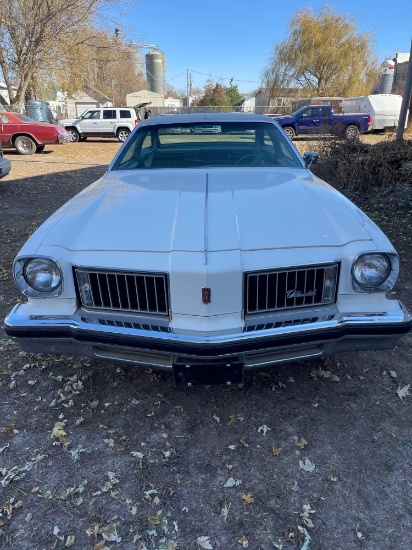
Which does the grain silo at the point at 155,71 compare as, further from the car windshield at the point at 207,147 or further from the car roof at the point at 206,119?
the car windshield at the point at 207,147

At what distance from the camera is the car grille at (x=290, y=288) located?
207cm

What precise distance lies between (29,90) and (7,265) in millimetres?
21308

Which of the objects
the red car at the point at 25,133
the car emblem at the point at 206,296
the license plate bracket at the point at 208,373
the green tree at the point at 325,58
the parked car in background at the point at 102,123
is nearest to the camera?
the car emblem at the point at 206,296

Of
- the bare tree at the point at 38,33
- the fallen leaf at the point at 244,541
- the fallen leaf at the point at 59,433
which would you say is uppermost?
the bare tree at the point at 38,33

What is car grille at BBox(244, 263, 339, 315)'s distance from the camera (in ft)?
6.78

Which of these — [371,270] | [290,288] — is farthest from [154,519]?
[371,270]

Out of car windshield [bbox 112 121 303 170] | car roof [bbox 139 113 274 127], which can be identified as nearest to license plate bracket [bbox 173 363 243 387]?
car windshield [bbox 112 121 303 170]

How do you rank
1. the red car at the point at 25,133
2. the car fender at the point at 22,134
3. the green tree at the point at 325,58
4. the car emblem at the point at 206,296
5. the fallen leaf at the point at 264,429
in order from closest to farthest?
the car emblem at the point at 206,296 → the fallen leaf at the point at 264,429 → the red car at the point at 25,133 → the car fender at the point at 22,134 → the green tree at the point at 325,58

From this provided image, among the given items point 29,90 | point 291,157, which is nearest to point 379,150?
point 291,157

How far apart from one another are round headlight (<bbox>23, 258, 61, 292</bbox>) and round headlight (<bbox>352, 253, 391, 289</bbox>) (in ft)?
5.34

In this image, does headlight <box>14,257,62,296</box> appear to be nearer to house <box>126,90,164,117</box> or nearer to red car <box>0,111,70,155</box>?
red car <box>0,111,70,155</box>

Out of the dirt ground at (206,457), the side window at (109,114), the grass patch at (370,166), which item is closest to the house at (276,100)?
the side window at (109,114)

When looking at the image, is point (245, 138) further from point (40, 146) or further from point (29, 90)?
point (29, 90)

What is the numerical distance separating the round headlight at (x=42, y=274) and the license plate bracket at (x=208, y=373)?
2.66 feet
